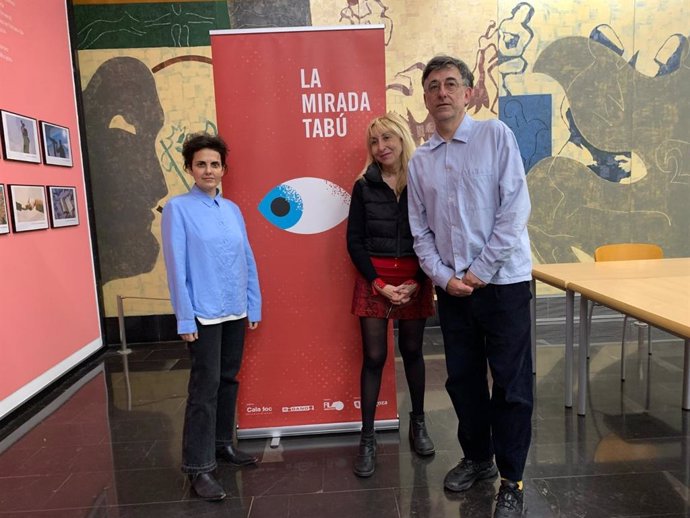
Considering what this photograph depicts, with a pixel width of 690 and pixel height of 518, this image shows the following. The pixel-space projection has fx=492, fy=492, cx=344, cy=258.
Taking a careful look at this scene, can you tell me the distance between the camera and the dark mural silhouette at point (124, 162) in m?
4.48

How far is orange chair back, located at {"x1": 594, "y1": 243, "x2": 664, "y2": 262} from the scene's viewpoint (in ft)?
11.5

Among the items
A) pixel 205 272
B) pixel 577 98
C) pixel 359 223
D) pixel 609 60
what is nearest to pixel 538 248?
pixel 577 98

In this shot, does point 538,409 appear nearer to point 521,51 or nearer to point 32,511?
point 32,511

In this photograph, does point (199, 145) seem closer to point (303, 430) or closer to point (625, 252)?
point (303, 430)

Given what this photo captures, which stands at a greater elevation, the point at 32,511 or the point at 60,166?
the point at 60,166

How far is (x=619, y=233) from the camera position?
4875 millimetres

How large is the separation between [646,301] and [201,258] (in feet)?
6.47

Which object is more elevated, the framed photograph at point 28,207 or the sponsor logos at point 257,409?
the framed photograph at point 28,207

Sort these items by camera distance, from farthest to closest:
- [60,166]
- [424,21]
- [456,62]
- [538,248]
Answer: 1. [538,248]
2. [424,21]
3. [60,166]
4. [456,62]

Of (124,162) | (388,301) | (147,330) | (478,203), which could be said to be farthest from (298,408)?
(124,162)

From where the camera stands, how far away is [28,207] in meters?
3.47

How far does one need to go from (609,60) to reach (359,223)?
12.3 feet

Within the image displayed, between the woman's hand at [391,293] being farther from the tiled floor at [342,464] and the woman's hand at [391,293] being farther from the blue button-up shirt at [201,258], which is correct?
the tiled floor at [342,464]

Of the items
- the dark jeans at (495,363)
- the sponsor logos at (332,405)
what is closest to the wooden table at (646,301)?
the dark jeans at (495,363)
